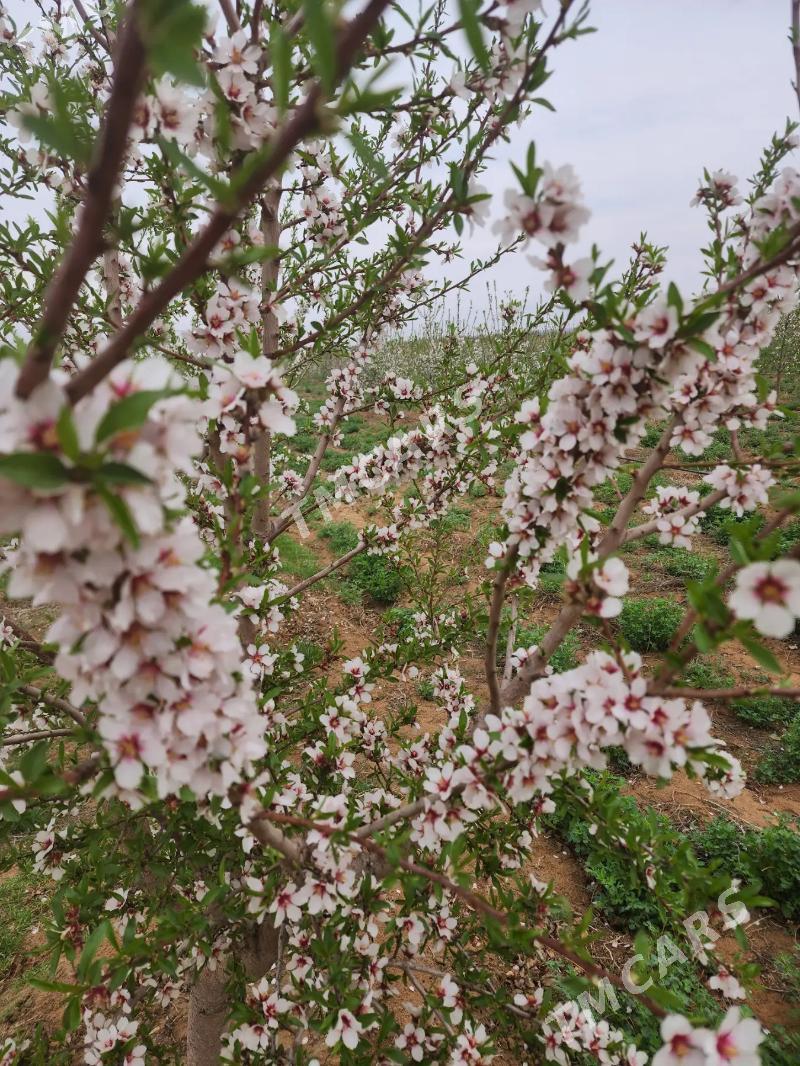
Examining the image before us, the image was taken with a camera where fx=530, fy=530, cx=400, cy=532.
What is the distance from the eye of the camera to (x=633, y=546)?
9344 mm

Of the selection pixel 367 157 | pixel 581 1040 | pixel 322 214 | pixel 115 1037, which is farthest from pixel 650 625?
pixel 367 157

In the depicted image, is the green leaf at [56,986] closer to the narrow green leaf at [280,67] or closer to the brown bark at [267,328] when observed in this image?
the brown bark at [267,328]

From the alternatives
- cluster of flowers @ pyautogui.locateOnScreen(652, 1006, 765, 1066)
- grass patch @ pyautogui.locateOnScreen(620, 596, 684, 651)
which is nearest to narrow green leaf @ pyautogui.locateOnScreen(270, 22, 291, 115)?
cluster of flowers @ pyautogui.locateOnScreen(652, 1006, 765, 1066)

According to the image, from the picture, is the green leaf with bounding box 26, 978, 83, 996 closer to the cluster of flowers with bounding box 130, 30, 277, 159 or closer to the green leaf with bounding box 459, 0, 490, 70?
the green leaf with bounding box 459, 0, 490, 70

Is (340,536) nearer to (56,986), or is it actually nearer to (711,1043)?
(56,986)

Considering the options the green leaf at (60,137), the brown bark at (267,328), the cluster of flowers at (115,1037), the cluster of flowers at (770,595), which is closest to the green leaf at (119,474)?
the green leaf at (60,137)

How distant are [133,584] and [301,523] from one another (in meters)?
2.44

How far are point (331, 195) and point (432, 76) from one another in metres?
0.72

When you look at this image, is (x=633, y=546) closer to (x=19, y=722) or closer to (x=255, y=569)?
(x=255, y=569)

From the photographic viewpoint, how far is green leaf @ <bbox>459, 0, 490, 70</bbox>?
2.20 ft

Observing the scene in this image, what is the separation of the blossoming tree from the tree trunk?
2 centimetres

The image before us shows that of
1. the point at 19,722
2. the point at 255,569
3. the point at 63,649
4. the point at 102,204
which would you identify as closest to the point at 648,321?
the point at 102,204

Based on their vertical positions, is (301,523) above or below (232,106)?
below

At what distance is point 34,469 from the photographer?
0.60 metres
